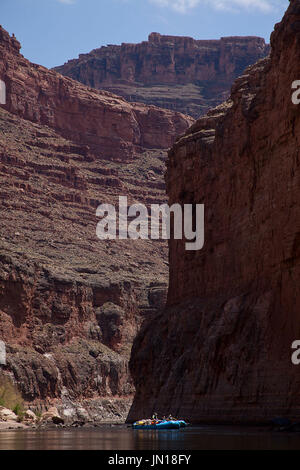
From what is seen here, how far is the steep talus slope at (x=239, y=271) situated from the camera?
56.0 m

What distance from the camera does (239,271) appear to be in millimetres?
66500

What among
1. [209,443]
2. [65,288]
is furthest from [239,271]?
[65,288]

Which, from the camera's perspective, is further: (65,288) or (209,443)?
(65,288)

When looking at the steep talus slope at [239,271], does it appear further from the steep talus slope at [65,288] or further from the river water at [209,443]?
the steep talus slope at [65,288]

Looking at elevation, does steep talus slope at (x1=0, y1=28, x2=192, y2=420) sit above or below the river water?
above

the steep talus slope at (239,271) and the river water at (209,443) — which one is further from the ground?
the steep talus slope at (239,271)

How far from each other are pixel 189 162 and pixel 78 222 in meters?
103

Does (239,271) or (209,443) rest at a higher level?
(239,271)

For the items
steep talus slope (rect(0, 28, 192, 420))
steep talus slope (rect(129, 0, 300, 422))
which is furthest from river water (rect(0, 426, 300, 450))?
steep talus slope (rect(0, 28, 192, 420))

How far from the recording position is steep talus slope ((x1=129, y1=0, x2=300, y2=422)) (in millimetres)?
56000

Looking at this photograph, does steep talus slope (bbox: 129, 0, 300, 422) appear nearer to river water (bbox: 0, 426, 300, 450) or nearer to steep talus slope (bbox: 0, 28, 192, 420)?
river water (bbox: 0, 426, 300, 450)

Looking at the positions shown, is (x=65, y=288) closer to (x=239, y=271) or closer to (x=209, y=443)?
(x=239, y=271)

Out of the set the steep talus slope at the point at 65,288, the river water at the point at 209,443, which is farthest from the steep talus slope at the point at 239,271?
the steep talus slope at the point at 65,288
